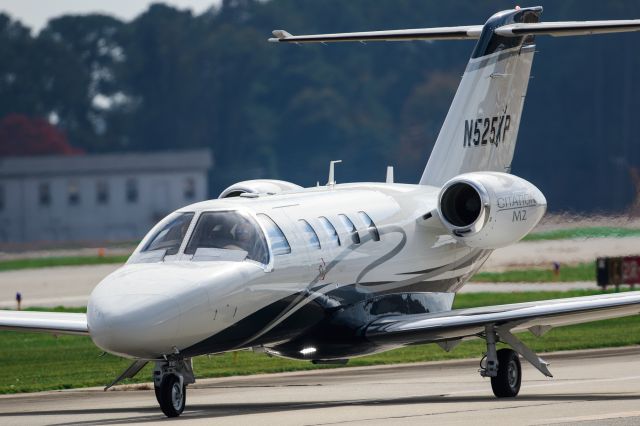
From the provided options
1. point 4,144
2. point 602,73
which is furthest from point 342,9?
point 602,73

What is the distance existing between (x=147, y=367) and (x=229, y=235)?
310 inches

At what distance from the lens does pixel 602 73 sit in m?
68.6

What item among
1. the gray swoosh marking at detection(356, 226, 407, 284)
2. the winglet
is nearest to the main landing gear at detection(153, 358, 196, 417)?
the gray swoosh marking at detection(356, 226, 407, 284)

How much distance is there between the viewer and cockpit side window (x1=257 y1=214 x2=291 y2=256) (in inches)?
809

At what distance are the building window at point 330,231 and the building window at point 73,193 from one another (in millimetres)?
59383

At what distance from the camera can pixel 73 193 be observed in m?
80.4

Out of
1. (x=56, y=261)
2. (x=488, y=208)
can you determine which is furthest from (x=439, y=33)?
(x=56, y=261)

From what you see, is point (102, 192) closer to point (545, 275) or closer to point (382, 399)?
point (545, 275)

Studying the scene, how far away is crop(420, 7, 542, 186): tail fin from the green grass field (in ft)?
12.4

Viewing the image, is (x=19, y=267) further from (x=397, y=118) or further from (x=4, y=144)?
(x=397, y=118)

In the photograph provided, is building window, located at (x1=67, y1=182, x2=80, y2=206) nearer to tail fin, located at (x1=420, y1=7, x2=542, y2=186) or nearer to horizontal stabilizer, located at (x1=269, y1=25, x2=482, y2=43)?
horizontal stabilizer, located at (x1=269, y1=25, x2=482, y2=43)

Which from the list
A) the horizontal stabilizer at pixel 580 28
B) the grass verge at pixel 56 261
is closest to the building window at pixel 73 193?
the grass verge at pixel 56 261

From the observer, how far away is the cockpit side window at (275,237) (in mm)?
20547

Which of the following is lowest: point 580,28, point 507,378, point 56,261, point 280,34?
point 56,261
